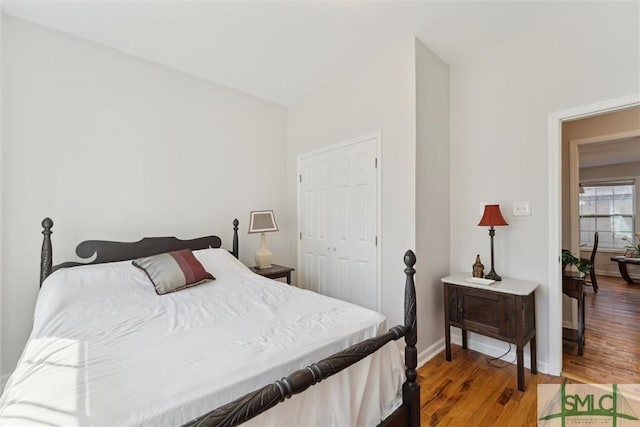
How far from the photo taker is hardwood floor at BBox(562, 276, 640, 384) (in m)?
2.17

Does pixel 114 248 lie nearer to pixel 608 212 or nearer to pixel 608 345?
pixel 608 345

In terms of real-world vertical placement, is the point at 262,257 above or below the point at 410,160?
below

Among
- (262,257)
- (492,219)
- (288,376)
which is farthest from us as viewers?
(262,257)

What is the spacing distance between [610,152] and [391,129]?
472cm

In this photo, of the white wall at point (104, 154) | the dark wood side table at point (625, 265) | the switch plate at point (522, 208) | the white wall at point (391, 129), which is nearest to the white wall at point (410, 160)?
the white wall at point (391, 129)

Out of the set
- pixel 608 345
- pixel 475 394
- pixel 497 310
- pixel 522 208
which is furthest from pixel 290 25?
pixel 608 345

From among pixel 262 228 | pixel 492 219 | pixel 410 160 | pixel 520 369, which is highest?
pixel 410 160

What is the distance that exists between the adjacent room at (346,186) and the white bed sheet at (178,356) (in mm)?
20

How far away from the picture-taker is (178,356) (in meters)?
1.10

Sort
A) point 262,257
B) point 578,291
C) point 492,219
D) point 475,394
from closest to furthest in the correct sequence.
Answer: point 475,394, point 492,219, point 578,291, point 262,257

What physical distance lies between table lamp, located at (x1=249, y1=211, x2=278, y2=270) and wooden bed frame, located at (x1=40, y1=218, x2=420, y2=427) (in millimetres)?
215

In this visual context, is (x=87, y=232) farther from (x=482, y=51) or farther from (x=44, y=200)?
(x=482, y=51)

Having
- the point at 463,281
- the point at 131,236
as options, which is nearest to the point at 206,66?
the point at 131,236

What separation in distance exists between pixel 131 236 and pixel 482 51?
11.7 feet
